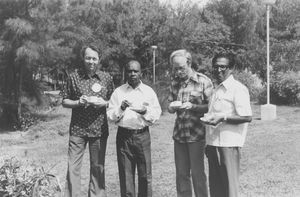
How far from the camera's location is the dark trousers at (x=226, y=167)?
3078 millimetres

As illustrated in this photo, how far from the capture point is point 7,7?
1198 cm

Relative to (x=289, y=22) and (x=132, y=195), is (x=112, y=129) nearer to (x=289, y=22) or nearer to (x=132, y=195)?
(x=132, y=195)

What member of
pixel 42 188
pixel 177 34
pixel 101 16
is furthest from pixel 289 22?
pixel 42 188

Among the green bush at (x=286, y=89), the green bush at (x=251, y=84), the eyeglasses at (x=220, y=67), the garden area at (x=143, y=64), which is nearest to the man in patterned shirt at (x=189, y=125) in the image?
the eyeglasses at (x=220, y=67)

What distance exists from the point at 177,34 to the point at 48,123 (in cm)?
1033

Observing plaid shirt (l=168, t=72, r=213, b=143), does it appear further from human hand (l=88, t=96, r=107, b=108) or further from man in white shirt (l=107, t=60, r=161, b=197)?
human hand (l=88, t=96, r=107, b=108)

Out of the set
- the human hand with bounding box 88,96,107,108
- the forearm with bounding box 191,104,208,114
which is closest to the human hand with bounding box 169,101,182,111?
the forearm with bounding box 191,104,208,114

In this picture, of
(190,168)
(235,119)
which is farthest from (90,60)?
(235,119)

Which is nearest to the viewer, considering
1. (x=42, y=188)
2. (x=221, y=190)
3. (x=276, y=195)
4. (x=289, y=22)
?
(x=42, y=188)

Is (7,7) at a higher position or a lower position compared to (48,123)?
higher

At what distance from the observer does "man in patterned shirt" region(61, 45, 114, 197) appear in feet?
12.1

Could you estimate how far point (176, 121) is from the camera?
3.54m

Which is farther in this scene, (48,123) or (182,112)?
(48,123)

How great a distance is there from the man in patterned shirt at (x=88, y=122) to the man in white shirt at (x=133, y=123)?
163mm
